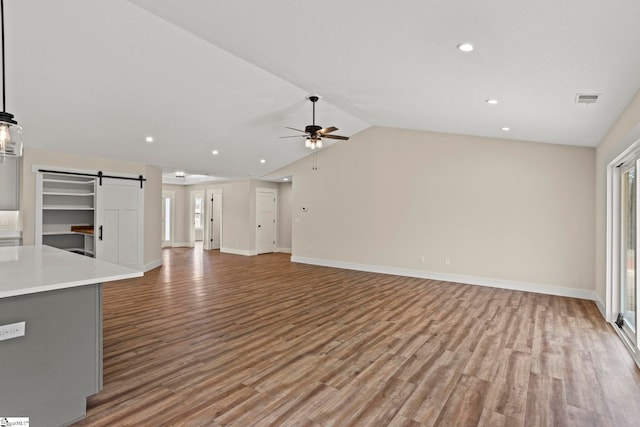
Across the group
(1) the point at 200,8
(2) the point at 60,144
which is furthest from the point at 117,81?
(2) the point at 60,144

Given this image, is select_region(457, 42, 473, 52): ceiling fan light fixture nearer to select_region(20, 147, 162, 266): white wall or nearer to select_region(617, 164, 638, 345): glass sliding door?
select_region(617, 164, 638, 345): glass sliding door

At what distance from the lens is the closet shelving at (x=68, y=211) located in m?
6.54

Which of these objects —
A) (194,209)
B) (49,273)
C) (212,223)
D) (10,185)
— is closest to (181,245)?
(194,209)

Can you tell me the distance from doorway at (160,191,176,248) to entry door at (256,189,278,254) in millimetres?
3946

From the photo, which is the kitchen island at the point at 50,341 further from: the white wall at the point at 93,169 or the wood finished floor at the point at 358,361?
the white wall at the point at 93,169

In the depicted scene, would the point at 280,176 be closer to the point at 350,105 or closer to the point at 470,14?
the point at 350,105

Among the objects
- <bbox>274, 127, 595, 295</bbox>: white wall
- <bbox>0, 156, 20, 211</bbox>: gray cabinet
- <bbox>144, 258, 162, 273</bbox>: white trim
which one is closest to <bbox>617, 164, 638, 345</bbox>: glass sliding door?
<bbox>274, 127, 595, 295</bbox>: white wall

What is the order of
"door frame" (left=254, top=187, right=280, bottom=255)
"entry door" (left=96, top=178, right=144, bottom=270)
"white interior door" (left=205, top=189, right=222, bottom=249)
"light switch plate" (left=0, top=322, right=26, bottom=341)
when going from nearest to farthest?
"light switch plate" (left=0, top=322, right=26, bottom=341) → "entry door" (left=96, top=178, right=144, bottom=270) → "door frame" (left=254, top=187, right=280, bottom=255) → "white interior door" (left=205, top=189, right=222, bottom=249)

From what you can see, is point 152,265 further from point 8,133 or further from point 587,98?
point 587,98

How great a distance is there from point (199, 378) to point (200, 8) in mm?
3103

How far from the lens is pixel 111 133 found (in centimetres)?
575

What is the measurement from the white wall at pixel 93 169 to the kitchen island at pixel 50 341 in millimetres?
4592

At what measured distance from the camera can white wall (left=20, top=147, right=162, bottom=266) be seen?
5.94m

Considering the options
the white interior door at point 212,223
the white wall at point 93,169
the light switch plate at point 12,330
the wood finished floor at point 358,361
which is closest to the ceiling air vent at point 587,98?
the wood finished floor at point 358,361
